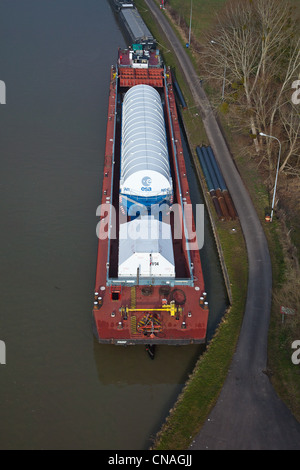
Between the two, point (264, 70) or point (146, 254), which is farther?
point (264, 70)

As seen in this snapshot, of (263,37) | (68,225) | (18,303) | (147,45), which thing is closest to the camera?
(18,303)

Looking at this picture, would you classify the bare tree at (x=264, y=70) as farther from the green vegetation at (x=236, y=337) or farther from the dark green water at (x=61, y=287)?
the dark green water at (x=61, y=287)

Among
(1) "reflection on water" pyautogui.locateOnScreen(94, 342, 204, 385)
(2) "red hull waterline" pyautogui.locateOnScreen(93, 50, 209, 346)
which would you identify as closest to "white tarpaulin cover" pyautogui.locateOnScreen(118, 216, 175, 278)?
(2) "red hull waterline" pyautogui.locateOnScreen(93, 50, 209, 346)

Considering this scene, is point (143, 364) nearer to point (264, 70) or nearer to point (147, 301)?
point (147, 301)

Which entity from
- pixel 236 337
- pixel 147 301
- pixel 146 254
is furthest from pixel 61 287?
pixel 236 337

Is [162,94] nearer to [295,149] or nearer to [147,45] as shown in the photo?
[147,45]
